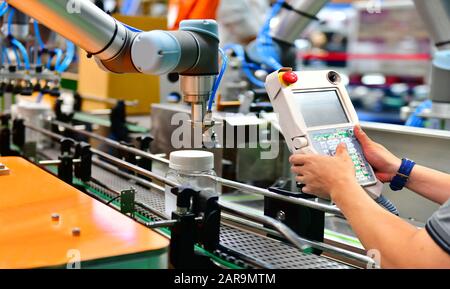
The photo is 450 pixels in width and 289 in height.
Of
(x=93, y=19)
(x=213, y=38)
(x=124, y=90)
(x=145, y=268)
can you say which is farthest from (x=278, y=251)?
(x=124, y=90)

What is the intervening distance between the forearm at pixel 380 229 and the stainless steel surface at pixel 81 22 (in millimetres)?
663

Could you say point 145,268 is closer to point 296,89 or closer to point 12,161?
point 296,89

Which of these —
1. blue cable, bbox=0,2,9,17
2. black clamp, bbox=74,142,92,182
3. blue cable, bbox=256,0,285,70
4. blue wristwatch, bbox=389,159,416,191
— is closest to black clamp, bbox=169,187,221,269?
blue wristwatch, bbox=389,159,416,191

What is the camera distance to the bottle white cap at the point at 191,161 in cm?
144

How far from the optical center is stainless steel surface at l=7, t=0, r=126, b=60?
4.17 ft

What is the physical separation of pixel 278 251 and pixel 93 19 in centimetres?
71

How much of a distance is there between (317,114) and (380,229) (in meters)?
0.35

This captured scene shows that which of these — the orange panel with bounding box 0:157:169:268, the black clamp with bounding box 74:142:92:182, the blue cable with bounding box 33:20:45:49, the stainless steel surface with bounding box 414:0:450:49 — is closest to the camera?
the orange panel with bounding box 0:157:169:268

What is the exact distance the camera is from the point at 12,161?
5.66 feet

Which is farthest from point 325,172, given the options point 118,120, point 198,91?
point 118,120

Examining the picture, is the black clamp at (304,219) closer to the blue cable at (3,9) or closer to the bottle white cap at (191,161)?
the bottle white cap at (191,161)

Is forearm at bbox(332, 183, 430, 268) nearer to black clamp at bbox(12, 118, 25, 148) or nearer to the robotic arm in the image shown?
the robotic arm

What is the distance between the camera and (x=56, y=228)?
1.17m

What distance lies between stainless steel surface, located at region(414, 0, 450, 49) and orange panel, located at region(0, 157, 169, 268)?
169cm
